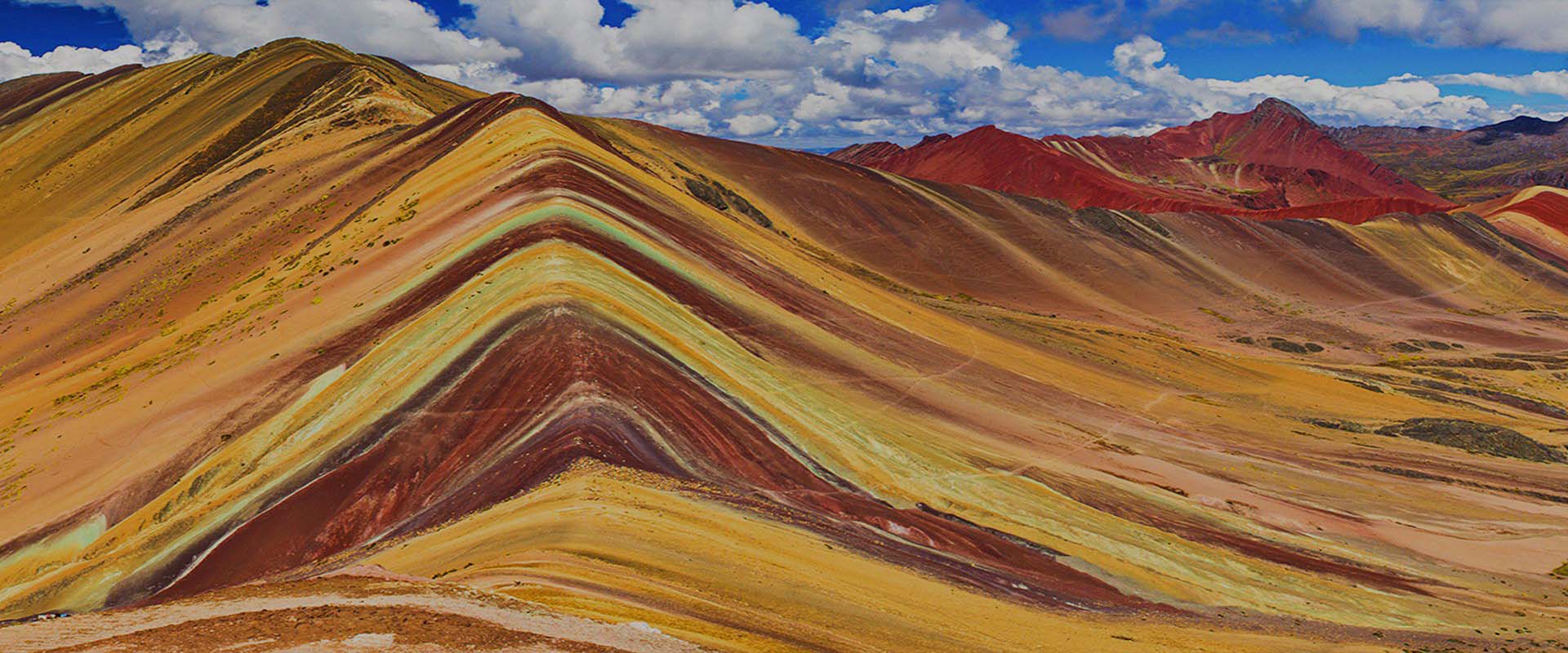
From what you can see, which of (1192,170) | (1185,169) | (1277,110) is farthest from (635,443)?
(1277,110)

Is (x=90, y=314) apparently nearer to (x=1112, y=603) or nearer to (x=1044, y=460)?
(x=1044, y=460)

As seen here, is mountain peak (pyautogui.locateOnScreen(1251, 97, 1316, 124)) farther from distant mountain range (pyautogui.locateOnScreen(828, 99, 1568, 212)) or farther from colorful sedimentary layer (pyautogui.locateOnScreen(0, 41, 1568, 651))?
colorful sedimentary layer (pyautogui.locateOnScreen(0, 41, 1568, 651))

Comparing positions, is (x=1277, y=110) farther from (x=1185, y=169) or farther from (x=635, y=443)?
(x=635, y=443)

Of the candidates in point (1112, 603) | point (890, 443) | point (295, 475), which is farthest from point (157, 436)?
point (1112, 603)

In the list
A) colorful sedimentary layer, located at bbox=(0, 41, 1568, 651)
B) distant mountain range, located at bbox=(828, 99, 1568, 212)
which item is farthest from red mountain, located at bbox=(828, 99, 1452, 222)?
colorful sedimentary layer, located at bbox=(0, 41, 1568, 651)

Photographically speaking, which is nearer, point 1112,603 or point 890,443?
point 1112,603

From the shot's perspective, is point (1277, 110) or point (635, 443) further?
point (1277, 110)
